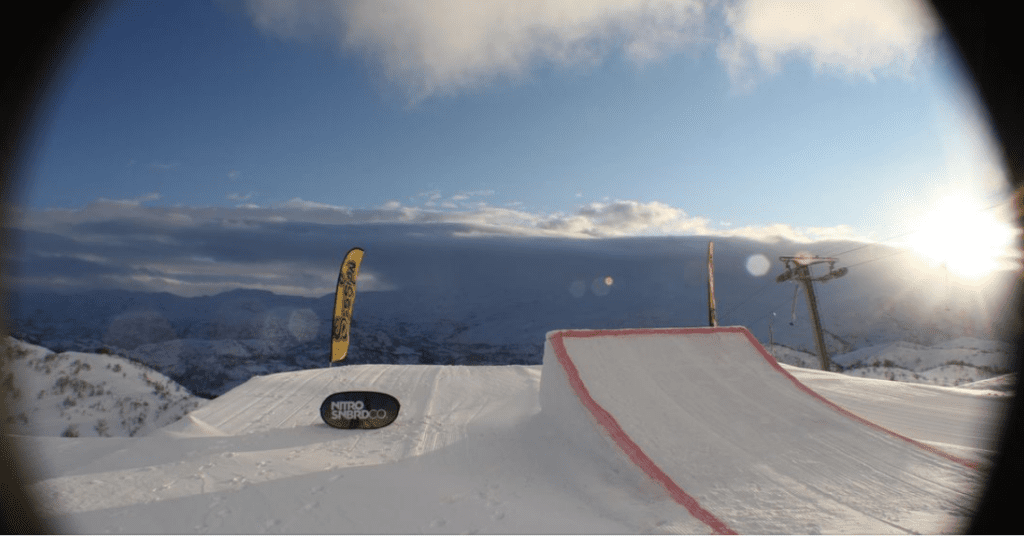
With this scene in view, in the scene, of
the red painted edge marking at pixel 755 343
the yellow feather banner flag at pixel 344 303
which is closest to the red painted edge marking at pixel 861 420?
the red painted edge marking at pixel 755 343

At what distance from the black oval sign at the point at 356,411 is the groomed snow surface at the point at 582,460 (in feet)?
0.64

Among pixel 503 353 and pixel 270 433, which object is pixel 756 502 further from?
pixel 503 353

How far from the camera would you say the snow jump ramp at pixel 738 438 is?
5156 mm

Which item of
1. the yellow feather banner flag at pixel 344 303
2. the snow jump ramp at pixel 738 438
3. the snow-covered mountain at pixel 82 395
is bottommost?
the snow-covered mountain at pixel 82 395

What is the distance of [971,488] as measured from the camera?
566cm

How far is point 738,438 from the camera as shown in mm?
7355

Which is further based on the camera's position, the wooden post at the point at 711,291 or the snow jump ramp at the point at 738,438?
the wooden post at the point at 711,291

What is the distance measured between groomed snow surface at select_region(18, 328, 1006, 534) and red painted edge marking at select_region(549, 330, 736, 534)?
0.02m

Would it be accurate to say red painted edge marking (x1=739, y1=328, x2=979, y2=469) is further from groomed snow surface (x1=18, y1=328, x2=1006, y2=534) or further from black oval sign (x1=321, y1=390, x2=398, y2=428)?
black oval sign (x1=321, y1=390, x2=398, y2=428)

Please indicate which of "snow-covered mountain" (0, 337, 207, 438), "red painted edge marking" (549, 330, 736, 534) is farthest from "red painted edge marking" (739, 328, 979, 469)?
"snow-covered mountain" (0, 337, 207, 438)

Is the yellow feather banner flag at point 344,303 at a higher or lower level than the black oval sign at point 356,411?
higher

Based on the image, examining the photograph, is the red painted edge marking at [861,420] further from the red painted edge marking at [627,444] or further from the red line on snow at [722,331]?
the red painted edge marking at [627,444]

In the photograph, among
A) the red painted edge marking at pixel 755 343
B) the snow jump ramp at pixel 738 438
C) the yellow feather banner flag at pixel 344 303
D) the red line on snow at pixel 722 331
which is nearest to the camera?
the snow jump ramp at pixel 738 438

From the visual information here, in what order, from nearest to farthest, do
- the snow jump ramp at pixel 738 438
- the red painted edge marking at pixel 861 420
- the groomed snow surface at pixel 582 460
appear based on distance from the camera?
the groomed snow surface at pixel 582 460
the snow jump ramp at pixel 738 438
the red painted edge marking at pixel 861 420
